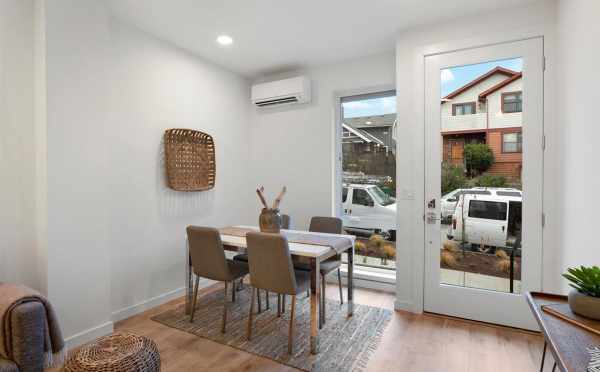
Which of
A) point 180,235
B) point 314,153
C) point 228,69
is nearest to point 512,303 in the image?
point 314,153

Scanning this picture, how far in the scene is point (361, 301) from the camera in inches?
126

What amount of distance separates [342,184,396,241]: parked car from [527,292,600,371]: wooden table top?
2357 mm

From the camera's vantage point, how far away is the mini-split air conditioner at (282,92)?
376 cm

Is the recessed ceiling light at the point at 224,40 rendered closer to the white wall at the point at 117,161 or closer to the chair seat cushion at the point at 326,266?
the white wall at the point at 117,161

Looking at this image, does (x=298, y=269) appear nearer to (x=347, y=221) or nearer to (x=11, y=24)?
(x=347, y=221)

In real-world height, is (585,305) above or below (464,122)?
below

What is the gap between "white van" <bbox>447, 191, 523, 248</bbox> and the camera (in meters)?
2.60

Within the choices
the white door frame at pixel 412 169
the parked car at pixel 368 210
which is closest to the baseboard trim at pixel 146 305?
the parked car at pixel 368 210

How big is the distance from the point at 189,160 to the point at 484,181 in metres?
2.85

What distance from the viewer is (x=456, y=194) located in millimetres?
2791

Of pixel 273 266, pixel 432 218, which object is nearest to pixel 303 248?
pixel 273 266

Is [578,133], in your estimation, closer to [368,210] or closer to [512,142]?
[512,142]

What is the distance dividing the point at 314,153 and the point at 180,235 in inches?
71.3

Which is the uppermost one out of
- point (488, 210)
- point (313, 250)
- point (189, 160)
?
point (189, 160)
